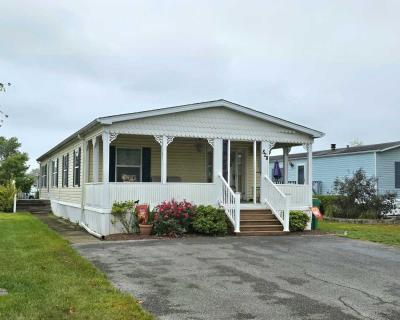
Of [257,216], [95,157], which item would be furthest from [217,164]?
[95,157]

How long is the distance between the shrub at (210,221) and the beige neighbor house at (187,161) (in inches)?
18.9

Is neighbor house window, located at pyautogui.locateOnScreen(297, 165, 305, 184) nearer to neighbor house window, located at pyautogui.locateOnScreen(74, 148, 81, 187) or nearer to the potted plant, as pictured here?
neighbor house window, located at pyautogui.locateOnScreen(74, 148, 81, 187)

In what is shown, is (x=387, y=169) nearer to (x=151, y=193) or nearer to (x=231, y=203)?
(x=231, y=203)

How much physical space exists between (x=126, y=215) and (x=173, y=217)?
1.40 m

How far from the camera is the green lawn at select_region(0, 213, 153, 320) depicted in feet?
19.0

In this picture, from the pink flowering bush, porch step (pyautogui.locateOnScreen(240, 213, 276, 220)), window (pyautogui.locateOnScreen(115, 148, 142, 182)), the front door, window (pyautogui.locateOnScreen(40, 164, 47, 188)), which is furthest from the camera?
window (pyautogui.locateOnScreen(40, 164, 47, 188))

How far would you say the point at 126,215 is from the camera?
47.7 ft

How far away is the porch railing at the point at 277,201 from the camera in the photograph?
49.9 ft

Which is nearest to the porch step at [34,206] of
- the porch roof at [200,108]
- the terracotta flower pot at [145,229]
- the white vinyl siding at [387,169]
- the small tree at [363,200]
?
the porch roof at [200,108]

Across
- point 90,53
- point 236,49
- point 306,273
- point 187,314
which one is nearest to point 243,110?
point 236,49

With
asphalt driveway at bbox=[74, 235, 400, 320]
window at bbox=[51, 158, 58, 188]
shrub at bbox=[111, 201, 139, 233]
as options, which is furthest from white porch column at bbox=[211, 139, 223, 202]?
window at bbox=[51, 158, 58, 188]

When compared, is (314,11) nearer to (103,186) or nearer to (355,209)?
(103,186)

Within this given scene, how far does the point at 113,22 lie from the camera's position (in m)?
15.3

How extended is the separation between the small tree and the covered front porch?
5.08 metres
